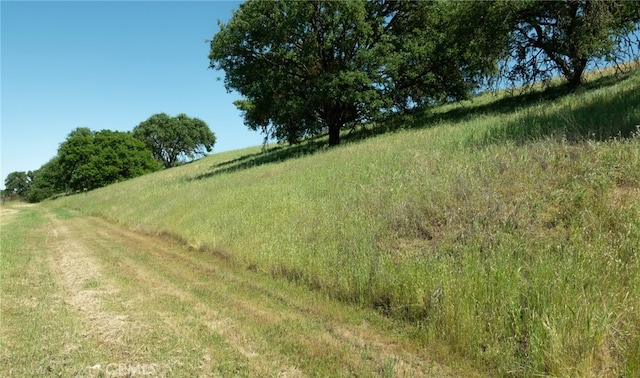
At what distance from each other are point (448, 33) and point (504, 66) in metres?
3.73

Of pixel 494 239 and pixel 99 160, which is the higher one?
pixel 99 160

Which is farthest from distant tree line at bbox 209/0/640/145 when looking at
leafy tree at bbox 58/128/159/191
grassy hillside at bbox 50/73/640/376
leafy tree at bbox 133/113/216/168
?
leafy tree at bbox 133/113/216/168

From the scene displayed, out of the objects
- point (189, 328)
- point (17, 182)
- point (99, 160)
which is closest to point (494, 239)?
point (189, 328)

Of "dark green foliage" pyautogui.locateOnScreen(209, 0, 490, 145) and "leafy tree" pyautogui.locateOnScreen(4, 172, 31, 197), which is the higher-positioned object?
"leafy tree" pyautogui.locateOnScreen(4, 172, 31, 197)

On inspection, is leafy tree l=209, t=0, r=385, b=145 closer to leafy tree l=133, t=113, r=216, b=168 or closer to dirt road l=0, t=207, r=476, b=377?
dirt road l=0, t=207, r=476, b=377

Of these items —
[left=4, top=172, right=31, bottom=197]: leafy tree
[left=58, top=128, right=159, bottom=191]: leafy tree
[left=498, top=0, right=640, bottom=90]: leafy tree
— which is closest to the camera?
[left=498, top=0, right=640, bottom=90]: leafy tree

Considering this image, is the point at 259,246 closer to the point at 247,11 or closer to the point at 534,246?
the point at 534,246

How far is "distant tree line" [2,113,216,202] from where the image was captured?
188 feet

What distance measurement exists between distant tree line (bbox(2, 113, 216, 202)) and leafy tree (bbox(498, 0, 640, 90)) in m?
58.2

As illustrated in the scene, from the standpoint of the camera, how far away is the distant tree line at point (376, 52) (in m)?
18.5

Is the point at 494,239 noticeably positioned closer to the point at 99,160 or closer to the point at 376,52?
the point at 376,52

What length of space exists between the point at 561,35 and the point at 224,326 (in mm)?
20437

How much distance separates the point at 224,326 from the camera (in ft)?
15.5

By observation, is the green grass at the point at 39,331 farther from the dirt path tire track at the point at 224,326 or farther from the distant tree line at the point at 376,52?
the distant tree line at the point at 376,52
